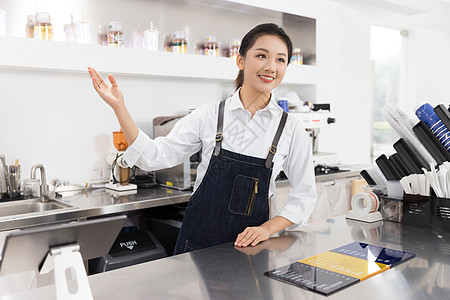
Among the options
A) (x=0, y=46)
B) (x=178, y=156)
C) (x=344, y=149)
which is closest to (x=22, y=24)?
(x=0, y=46)

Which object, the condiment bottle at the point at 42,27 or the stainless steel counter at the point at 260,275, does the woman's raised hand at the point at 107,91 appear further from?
the condiment bottle at the point at 42,27

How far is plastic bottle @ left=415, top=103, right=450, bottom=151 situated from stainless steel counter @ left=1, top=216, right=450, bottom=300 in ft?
1.34

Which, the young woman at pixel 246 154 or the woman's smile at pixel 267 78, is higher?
the woman's smile at pixel 267 78

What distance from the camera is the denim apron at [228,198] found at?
1792 millimetres

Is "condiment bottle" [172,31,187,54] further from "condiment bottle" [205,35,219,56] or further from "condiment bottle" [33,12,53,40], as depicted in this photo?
"condiment bottle" [33,12,53,40]

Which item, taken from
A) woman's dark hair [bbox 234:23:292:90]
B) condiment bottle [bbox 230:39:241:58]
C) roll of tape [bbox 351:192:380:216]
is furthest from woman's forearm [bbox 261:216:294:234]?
condiment bottle [bbox 230:39:241:58]

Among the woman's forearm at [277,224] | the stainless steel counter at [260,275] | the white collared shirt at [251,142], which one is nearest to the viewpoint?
the stainless steel counter at [260,275]

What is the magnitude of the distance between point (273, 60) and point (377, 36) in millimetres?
4292

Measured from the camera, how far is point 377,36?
18.1 ft

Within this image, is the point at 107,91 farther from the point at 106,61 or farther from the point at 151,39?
the point at 151,39

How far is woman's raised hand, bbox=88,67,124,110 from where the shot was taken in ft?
4.79

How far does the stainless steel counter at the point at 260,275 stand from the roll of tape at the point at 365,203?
0.25m

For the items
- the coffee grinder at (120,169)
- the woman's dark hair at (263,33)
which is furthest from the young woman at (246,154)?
the coffee grinder at (120,169)

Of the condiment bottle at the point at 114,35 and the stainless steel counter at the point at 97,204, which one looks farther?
the condiment bottle at the point at 114,35
